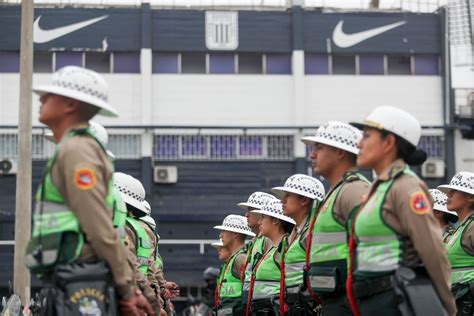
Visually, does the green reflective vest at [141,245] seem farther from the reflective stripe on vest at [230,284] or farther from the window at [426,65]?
the window at [426,65]

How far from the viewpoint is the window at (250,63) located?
122 feet

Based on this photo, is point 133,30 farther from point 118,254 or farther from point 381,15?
point 118,254

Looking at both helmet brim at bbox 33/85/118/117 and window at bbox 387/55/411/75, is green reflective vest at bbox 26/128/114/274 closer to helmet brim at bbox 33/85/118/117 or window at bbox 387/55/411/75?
helmet brim at bbox 33/85/118/117

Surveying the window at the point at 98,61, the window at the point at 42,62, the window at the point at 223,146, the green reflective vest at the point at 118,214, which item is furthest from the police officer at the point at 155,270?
the window at the point at 42,62

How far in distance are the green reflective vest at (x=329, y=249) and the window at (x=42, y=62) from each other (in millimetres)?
29332

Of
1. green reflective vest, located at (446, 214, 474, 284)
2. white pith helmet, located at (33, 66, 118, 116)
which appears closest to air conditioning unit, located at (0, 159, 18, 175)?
green reflective vest, located at (446, 214, 474, 284)

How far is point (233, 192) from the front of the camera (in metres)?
37.2

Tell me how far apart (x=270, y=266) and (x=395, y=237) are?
498 cm

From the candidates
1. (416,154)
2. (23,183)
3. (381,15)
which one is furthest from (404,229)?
(381,15)

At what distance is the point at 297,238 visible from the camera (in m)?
10.4

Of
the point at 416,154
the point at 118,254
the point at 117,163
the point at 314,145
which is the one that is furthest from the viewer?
the point at 117,163

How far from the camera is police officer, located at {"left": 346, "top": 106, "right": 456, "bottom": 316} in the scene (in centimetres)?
664

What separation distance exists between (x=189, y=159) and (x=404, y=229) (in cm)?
3001

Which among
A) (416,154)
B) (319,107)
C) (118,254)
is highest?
(319,107)
